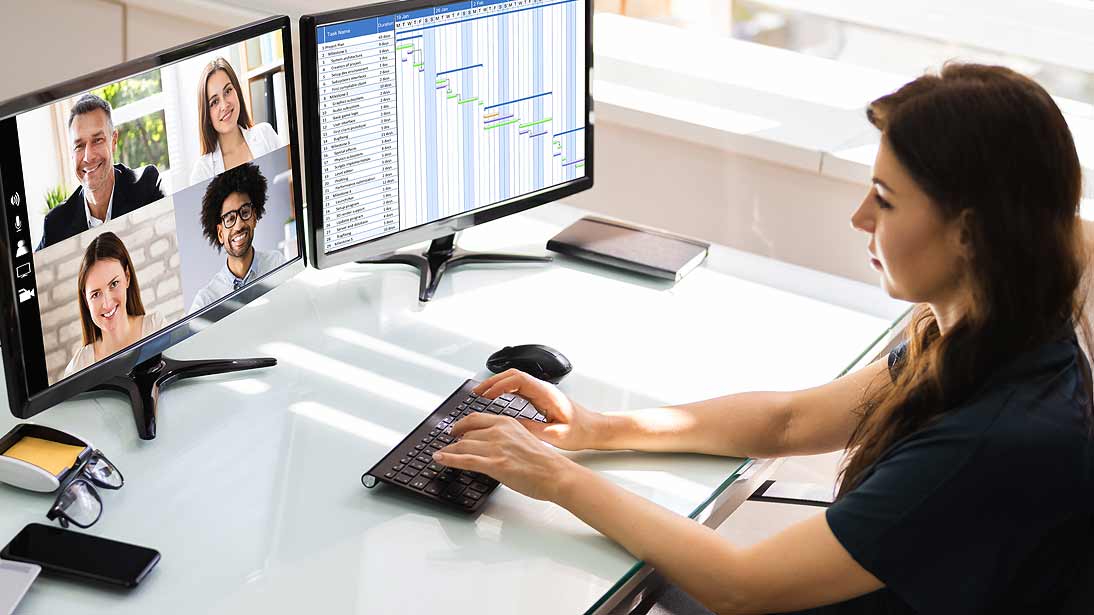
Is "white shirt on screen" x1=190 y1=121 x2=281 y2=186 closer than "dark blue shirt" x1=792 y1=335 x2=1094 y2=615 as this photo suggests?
No

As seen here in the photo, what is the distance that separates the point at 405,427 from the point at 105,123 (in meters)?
0.50

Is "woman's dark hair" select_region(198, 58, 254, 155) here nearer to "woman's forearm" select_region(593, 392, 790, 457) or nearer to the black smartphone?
the black smartphone

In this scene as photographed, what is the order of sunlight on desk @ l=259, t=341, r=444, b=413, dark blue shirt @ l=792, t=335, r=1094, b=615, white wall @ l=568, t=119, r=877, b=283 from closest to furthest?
dark blue shirt @ l=792, t=335, r=1094, b=615, sunlight on desk @ l=259, t=341, r=444, b=413, white wall @ l=568, t=119, r=877, b=283

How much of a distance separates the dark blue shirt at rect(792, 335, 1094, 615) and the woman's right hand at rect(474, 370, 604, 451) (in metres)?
0.38

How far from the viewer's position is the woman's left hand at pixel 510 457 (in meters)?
1.29

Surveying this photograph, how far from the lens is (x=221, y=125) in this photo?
4.72 feet

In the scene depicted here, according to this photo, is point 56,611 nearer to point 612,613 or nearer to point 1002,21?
point 612,613

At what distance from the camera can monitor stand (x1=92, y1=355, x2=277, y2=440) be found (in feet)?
4.71

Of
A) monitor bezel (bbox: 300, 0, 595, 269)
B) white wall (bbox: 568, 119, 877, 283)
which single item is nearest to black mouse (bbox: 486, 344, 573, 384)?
monitor bezel (bbox: 300, 0, 595, 269)

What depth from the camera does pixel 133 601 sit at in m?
1.14

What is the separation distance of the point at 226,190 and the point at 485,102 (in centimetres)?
45

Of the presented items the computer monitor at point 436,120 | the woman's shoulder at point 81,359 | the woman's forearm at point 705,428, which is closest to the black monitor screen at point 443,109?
the computer monitor at point 436,120

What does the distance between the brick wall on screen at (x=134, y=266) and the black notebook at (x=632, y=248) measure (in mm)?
708

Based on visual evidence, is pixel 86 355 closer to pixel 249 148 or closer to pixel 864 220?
pixel 249 148
